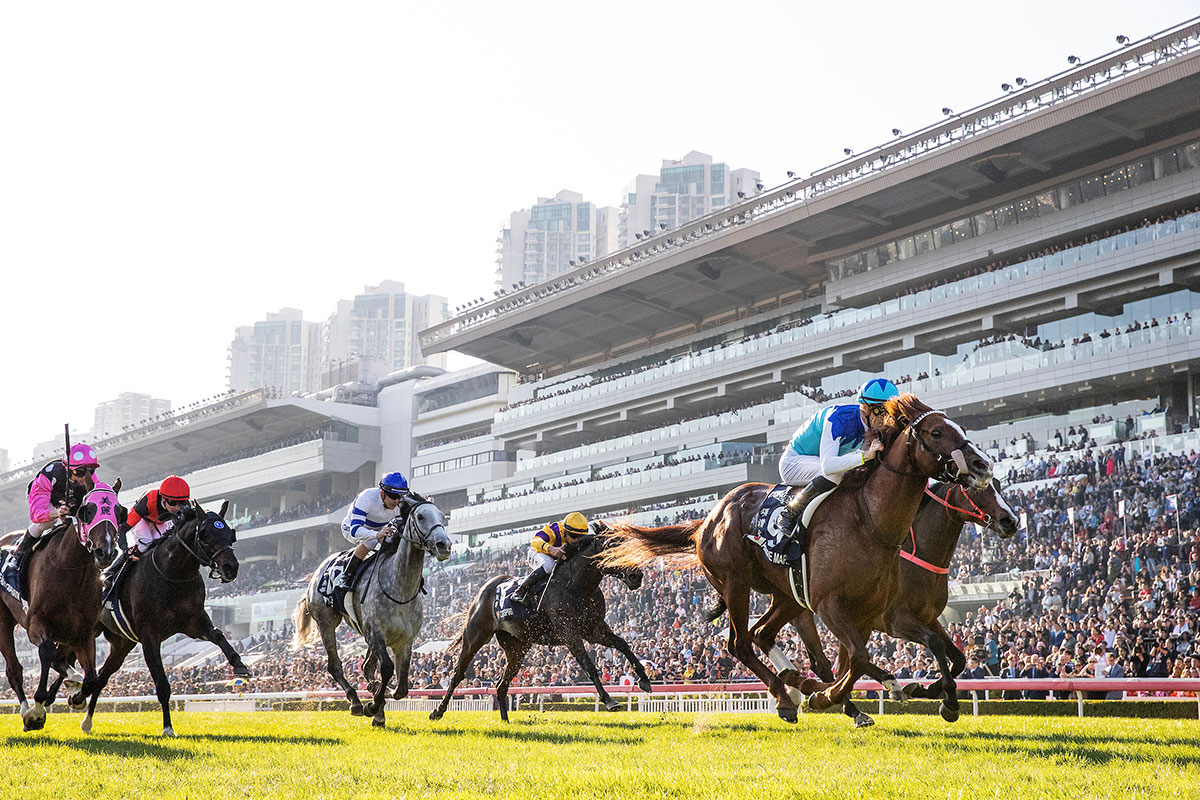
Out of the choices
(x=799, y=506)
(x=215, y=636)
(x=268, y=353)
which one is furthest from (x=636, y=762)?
(x=268, y=353)

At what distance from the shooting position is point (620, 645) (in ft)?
38.1

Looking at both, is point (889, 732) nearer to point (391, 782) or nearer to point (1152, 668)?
point (391, 782)

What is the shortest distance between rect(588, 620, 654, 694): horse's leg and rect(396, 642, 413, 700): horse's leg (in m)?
1.85

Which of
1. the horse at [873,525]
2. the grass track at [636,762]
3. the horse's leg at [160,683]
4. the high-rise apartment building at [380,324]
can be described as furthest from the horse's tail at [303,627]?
the high-rise apartment building at [380,324]

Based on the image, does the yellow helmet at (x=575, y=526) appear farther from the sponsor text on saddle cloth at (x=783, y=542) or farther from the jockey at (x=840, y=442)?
the jockey at (x=840, y=442)

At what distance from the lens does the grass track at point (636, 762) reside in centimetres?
530

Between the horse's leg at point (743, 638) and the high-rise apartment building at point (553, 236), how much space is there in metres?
128

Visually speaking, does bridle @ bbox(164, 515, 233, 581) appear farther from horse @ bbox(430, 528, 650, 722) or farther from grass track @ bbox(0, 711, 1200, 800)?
horse @ bbox(430, 528, 650, 722)

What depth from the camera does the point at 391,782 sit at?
5.77 metres

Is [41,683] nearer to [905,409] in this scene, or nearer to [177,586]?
[177,586]

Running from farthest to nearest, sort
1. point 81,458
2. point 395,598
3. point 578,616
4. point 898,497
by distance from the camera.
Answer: point 578,616 → point 395,598 → point 81,458 → point 898,497

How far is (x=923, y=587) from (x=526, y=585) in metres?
4.71

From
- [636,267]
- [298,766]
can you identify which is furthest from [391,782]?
[636,267]

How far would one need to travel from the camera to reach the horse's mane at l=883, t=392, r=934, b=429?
7.84 meters
